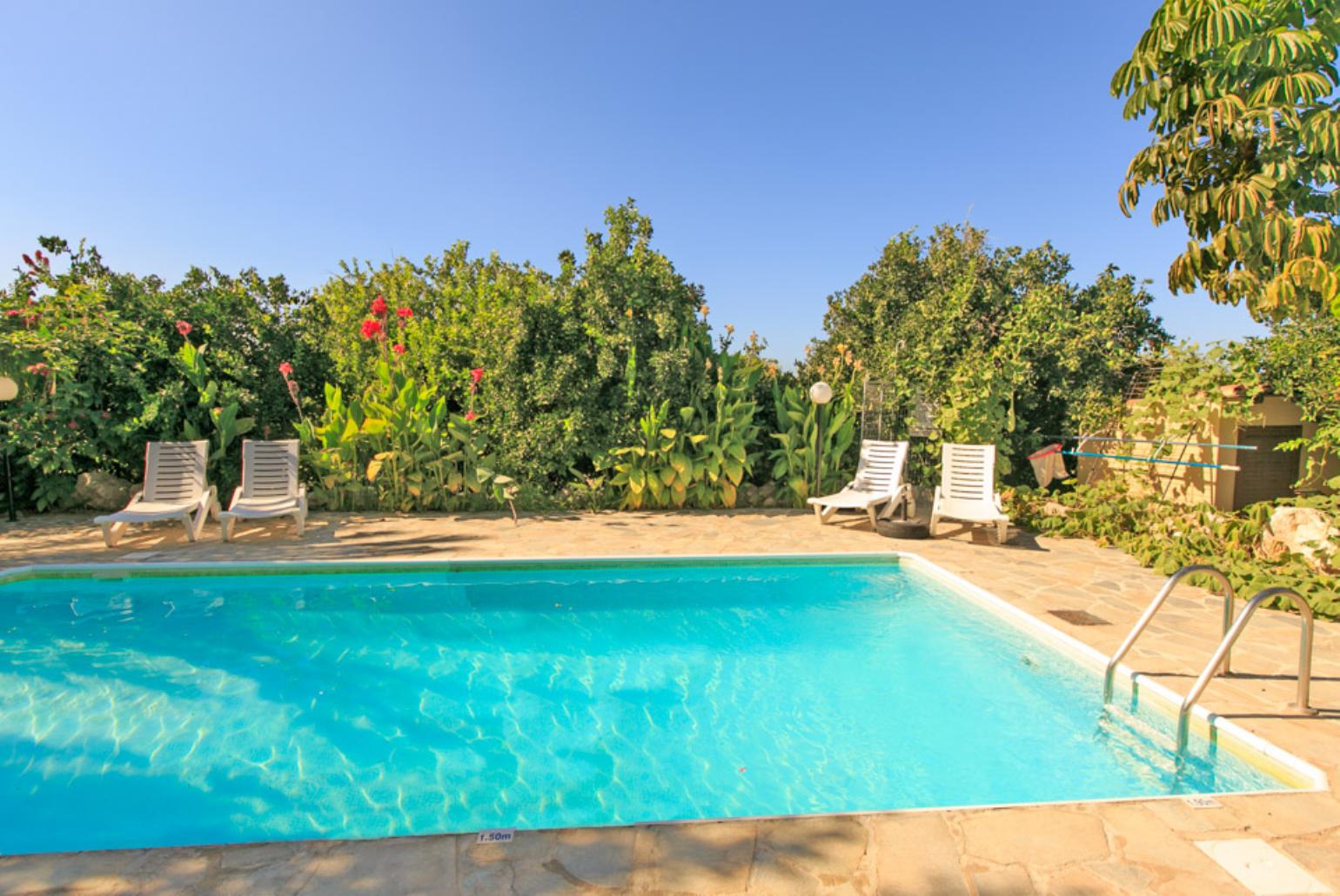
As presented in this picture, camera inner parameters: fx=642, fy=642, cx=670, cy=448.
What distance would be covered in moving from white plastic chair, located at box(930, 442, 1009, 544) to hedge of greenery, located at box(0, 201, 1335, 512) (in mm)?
806

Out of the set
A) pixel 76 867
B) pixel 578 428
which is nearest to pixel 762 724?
pixel 76 867

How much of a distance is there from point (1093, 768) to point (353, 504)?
905 centimetres

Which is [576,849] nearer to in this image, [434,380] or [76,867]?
[76,867]

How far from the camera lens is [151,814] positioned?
10.0ft

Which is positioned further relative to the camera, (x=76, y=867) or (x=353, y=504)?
(x=353, y=504)

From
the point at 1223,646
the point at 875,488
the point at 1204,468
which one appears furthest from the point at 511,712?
the point at 1204,468

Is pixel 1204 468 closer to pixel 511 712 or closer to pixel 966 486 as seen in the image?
pixel 966 486

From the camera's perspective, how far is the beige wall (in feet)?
29.0

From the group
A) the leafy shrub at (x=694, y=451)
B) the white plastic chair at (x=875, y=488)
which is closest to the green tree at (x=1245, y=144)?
the white plastic chair at (x=875, y=488)

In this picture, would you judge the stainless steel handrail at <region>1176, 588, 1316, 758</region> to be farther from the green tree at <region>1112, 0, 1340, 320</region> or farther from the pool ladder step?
the green tree at <region>1112, 0, 1340, 320</region>

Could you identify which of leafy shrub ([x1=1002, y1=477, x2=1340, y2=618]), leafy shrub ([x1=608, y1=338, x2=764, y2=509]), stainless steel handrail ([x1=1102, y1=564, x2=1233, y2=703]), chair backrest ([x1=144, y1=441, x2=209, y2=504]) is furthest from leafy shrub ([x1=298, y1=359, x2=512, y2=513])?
leafy shrub ([x1=1002, y1=477, x2=1340, y2=618])

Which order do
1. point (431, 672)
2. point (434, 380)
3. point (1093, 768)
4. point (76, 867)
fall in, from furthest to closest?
1. point (434, 380)
2. point (431, 672)
3. point (1093, 768)
4. point (76, 867)

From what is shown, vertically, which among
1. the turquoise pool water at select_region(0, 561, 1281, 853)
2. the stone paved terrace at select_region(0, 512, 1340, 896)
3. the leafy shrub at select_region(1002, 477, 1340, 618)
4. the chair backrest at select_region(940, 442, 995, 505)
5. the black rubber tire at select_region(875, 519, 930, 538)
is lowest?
the turquoise pool water at select_region(0, 561, 1281, 853)

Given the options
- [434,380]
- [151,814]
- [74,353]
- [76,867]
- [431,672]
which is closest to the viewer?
[76,867]
